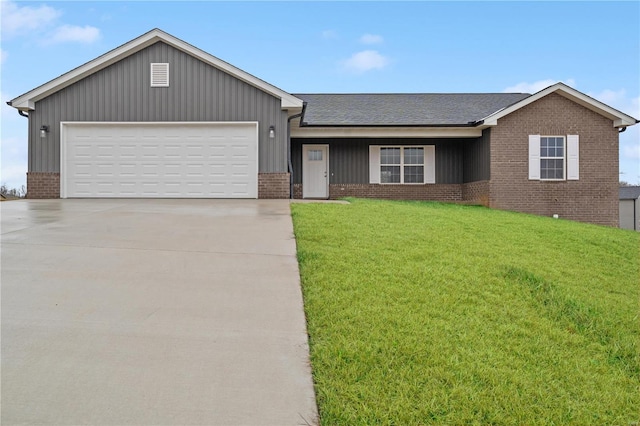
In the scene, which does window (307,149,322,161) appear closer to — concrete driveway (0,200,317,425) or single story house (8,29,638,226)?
single story house (8,29,638,226)

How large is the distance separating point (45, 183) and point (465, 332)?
47.6ft

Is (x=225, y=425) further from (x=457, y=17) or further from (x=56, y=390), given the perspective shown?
(x=457, y=17)

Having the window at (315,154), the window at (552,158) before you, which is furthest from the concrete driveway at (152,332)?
the window at (552,158)

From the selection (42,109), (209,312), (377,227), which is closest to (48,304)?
(209,312)

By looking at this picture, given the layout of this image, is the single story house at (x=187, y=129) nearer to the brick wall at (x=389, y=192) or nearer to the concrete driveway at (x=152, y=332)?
the brick wall at (x=389, y=192)

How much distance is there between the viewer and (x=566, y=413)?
9.98 ft

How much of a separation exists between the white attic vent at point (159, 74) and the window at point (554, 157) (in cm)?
1221

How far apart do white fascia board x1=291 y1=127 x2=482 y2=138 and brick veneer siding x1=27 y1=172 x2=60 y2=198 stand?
309 inches

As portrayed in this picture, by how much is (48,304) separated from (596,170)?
17.3 m

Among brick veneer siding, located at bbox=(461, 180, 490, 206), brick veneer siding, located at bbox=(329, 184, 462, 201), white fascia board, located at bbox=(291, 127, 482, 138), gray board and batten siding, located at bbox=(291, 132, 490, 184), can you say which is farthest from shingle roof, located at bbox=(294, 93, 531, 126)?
brick veneer siding, located at bbox=(329, 184, 462, 201)

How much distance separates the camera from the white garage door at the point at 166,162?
47.5 ft

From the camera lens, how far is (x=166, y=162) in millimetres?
14500

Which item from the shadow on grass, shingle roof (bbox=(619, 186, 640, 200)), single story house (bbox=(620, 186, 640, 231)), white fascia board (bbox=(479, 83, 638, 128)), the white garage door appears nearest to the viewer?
the shadow on grass

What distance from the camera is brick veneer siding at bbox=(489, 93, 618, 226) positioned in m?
16.2
